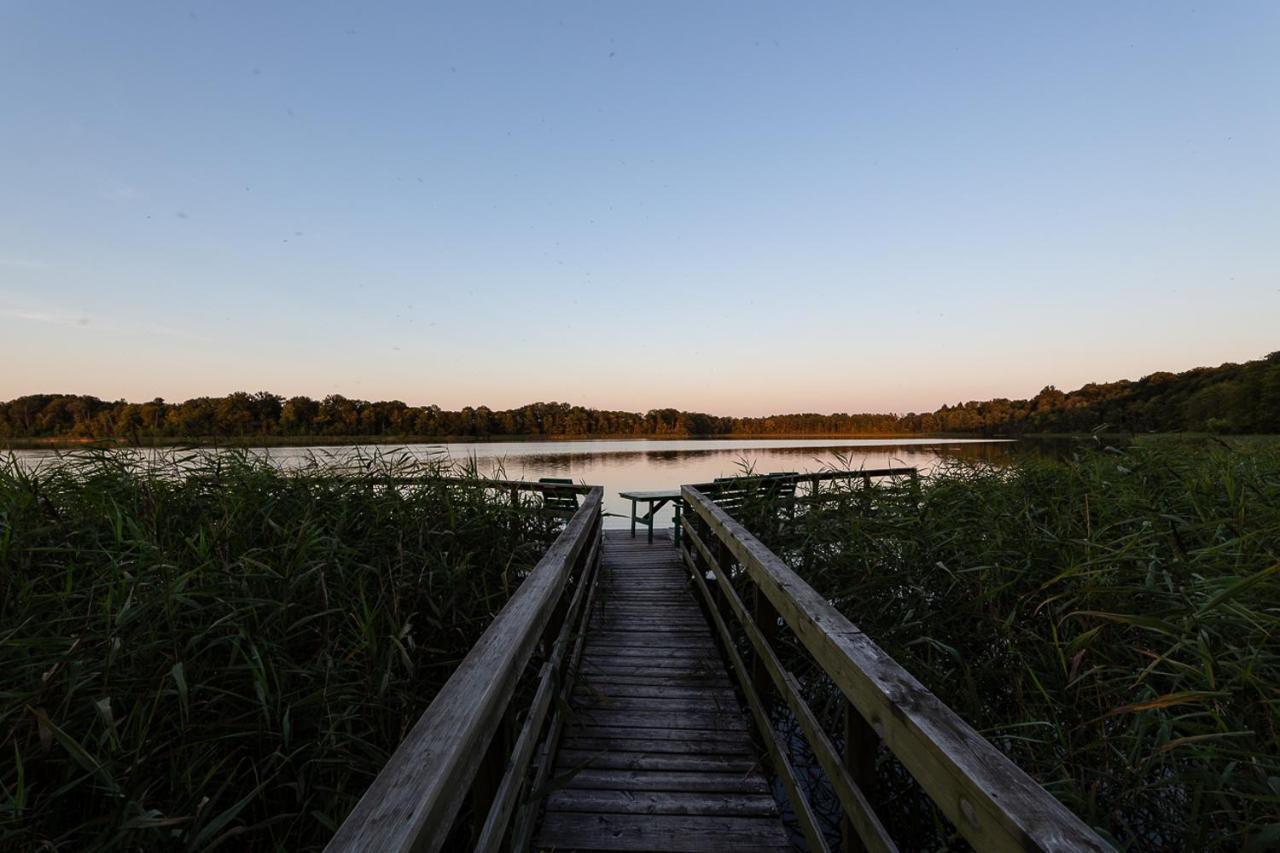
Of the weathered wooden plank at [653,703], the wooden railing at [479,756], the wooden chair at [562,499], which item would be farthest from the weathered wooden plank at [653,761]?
the wooden chair at [562,499]

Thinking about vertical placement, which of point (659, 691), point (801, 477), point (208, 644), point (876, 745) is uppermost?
point (801, 477)

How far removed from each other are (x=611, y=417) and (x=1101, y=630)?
299ft

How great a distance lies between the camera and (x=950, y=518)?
4.10 meters

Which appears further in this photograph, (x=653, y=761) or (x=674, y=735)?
(x=674, y=735)

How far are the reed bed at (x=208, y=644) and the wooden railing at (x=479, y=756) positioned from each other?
1.67 feet

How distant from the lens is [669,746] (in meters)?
2.79

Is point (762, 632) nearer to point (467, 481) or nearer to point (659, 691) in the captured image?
point (659, 691)

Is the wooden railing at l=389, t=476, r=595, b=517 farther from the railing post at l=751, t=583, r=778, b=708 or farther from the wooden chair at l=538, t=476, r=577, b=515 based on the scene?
the railing post at l=751, t=583, r=778, b=708

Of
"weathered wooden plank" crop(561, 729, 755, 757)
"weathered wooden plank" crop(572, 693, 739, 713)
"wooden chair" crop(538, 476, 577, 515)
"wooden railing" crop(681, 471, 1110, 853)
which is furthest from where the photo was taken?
"wooden chair" crop(538, 476, 577, 515)

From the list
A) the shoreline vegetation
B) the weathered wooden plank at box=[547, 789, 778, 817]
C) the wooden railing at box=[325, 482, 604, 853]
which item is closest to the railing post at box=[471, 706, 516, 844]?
the wooden railing at box=[325, 482, 604, 853]

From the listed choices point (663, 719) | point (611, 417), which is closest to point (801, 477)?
point (663, 719)

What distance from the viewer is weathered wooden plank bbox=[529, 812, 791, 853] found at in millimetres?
2104

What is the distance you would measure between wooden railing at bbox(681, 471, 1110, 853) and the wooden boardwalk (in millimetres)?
260

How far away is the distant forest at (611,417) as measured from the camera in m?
3.74
